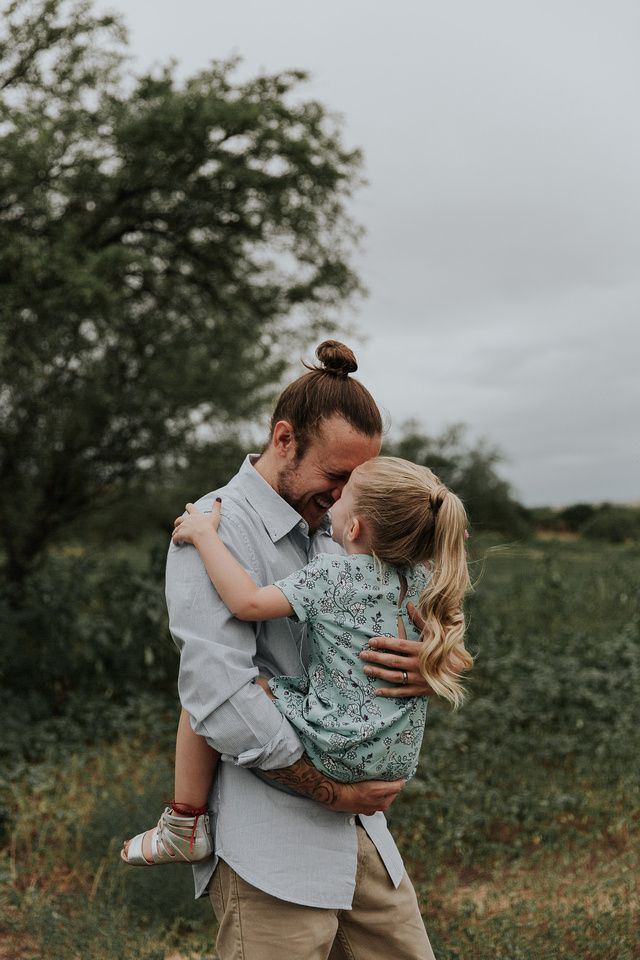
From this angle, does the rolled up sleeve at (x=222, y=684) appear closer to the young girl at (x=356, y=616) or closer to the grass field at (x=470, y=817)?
the young girl at (x=356, y=616)

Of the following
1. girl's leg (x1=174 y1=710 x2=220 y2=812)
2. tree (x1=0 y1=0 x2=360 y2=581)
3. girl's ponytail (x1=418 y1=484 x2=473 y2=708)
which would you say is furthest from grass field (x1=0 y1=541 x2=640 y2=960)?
tree (x1=0 y1=0 x2=360 y2=581)

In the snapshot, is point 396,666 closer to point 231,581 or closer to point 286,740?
point 286,740

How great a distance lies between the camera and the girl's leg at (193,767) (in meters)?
2.31

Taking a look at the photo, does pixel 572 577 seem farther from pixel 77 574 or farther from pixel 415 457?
pixel 77 574

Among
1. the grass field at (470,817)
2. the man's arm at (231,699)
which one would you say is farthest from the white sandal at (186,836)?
the grass field at (470,817)

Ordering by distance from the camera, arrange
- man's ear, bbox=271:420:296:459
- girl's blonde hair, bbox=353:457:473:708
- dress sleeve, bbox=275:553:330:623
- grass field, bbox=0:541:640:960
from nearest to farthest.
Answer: dress sleeve, bbox=275:553:330:623 < girl's blonde hair, bbox=353:457:473:708 < man's ear, bbox=271:420:296:459 < grass field, bbox=0:541:640:960

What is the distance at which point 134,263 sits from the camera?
8359mm

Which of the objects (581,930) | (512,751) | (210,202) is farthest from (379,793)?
(210,202)

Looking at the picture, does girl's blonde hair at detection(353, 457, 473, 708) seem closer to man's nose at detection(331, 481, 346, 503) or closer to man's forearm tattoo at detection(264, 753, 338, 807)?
man's nose at detection(331, 481, 346, 503)

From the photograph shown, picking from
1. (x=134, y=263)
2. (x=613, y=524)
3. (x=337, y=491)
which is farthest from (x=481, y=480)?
(x=337, y=491)

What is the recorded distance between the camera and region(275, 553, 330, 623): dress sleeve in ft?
7.41

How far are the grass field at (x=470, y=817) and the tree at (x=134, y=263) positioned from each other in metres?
3.25

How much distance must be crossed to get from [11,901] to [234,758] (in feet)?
10.2

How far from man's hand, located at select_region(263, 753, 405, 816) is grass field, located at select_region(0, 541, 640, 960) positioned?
1.03m
